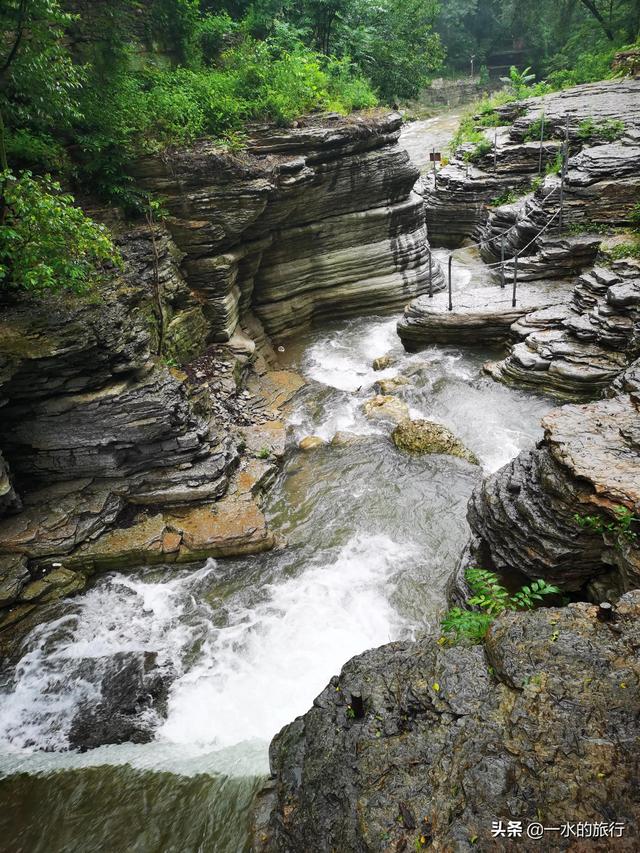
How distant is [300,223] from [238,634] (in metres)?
12.8

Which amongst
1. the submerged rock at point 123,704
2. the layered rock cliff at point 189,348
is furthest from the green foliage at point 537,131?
the submerged rock at point 123,704

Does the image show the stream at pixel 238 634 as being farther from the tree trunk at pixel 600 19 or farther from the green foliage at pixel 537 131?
the tree trunk at pixel 600 19

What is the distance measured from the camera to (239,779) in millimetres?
5836

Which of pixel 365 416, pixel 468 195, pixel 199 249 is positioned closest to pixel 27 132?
pixel 199 249

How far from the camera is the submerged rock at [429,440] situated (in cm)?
1131

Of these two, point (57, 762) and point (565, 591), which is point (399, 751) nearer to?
point (565, 591)

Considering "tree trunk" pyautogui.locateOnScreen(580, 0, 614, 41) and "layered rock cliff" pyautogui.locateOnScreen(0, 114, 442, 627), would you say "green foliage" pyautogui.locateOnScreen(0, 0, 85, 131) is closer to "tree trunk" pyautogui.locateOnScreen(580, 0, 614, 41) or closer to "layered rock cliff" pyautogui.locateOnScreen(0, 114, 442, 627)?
"layered rock cliff" pyautogui.locateOnScreen(0, 114, 442, 627)

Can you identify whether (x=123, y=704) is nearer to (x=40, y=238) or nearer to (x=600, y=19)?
(x=40, y=238)

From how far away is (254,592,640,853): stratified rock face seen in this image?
10.4 ft

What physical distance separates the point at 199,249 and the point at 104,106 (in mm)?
3806

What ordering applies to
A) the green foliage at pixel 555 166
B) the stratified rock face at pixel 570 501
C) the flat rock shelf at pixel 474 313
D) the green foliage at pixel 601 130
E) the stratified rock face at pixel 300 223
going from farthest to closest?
the green foliage at pixel 555 166, the green foliage at pixel 601 130, the flat rock shelf at pixel 474 313, the stratified rock face at pixel 300 223, the stratified rock face at pixel 570 501

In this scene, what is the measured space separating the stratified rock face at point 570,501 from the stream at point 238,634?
2.20 m

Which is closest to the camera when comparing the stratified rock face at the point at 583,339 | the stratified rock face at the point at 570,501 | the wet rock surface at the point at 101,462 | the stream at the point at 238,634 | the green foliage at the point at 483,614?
the green foliage at the point at 483,614

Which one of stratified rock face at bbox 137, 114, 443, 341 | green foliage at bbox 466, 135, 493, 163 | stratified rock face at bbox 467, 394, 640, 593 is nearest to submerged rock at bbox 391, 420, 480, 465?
stratified rock face at bbox 467, 394, 640, 593
